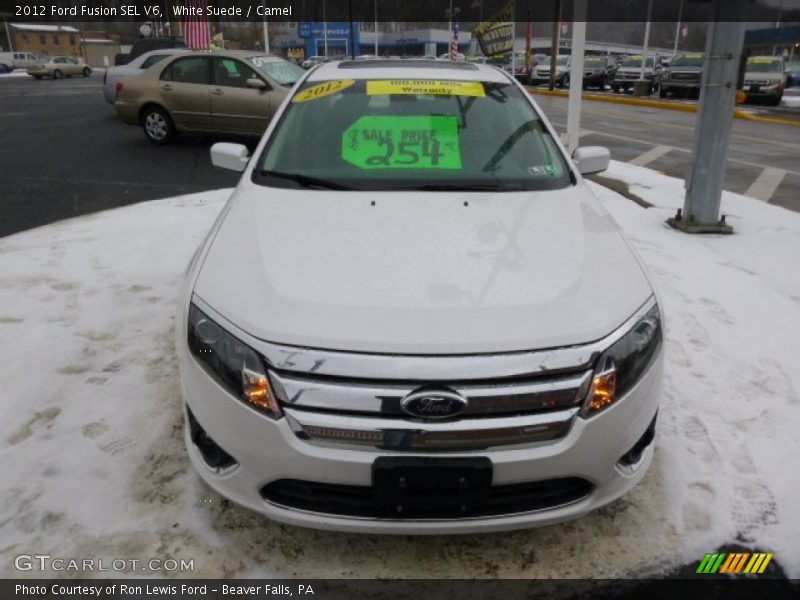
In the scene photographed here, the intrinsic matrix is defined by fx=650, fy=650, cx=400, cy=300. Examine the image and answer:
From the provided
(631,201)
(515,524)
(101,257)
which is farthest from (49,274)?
(631,201)

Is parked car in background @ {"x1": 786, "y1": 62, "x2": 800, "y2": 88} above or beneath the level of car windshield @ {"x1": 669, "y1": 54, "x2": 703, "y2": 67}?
beneath

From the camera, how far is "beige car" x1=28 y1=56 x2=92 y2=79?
1683 inches

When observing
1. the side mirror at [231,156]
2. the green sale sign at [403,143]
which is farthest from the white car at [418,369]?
the side mirror at [231,156]

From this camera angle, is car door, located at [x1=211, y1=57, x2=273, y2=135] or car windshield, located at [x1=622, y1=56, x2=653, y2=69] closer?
car door, located at [x1=211, y1=57, x2=273, y2=135]

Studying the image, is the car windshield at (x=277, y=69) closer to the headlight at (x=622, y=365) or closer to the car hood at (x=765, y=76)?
the headlight at (x=622, y=365)

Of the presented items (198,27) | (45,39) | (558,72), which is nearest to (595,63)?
(558,72)

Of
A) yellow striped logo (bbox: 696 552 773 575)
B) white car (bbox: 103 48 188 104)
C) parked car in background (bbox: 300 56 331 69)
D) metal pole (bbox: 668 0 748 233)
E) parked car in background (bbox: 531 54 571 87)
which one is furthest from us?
parked car in background (bbox: 531 54 571 87)

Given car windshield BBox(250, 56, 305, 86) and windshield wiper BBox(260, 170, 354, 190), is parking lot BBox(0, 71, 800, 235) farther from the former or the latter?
windshield wiper BBox(260, 170, 354, 190)

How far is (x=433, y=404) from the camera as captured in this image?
1.85 metres

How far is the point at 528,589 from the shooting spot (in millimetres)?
2143

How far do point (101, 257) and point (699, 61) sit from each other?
26.5 m

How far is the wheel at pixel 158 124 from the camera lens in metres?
10.5

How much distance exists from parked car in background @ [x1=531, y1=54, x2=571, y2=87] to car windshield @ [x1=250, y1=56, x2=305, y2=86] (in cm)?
2572

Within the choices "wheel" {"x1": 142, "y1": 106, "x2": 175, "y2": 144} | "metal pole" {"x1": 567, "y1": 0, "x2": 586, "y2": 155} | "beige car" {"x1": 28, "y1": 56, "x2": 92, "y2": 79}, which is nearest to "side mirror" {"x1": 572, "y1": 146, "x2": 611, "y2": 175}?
"metal pole" {"x1": 567, "y1": 0, "x2": 586, "y2": 155}
